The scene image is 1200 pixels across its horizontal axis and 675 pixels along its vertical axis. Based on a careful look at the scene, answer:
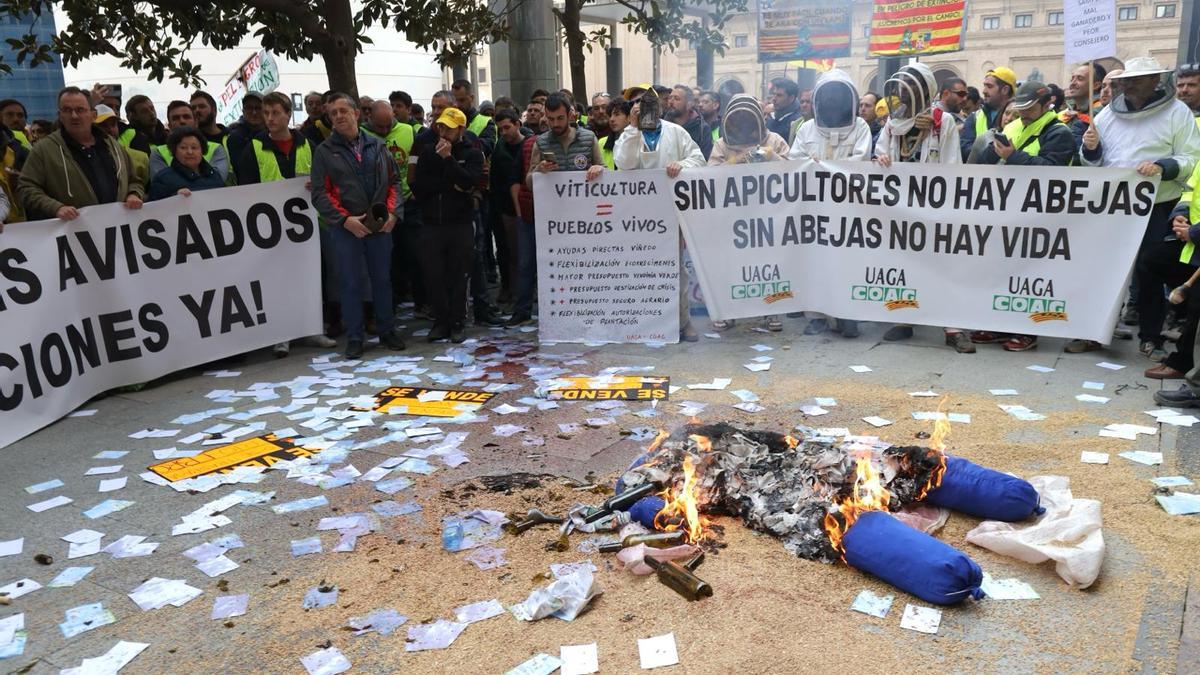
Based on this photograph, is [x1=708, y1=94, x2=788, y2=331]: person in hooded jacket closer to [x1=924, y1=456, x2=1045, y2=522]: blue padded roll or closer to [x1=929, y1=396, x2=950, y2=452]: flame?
[x1=929, y1=396, x2=950, y2=452]: flame

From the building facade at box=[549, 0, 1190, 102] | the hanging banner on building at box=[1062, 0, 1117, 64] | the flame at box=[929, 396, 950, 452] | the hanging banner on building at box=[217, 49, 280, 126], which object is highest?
the building facade at box=[549, 0, 1190, 102]

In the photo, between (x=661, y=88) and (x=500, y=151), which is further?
(x=661, y=88)

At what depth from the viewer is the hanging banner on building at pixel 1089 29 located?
6859mm

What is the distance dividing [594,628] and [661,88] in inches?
376

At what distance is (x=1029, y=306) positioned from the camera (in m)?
7.30

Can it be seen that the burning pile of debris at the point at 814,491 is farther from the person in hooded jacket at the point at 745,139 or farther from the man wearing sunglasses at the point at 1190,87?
→ the man wearing sunglasses at the point at 1190,87

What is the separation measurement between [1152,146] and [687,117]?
14.9ft

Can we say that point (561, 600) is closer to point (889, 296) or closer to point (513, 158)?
point (889, 296)

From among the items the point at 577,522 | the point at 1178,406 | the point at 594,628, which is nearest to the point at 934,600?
the point at 594,628

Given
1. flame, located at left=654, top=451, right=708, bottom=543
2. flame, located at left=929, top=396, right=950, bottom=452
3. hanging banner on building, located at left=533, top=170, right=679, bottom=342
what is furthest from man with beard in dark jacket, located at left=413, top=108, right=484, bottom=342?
flame, located at left=654, top=451, right=708, bottom=543

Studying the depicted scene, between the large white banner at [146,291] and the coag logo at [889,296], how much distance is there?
4796 millimetres

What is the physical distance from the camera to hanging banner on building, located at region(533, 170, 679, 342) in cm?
797

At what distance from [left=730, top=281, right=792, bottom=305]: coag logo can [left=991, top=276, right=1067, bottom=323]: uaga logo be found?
5.57 ft

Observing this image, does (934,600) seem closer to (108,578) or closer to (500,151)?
(108,578)
